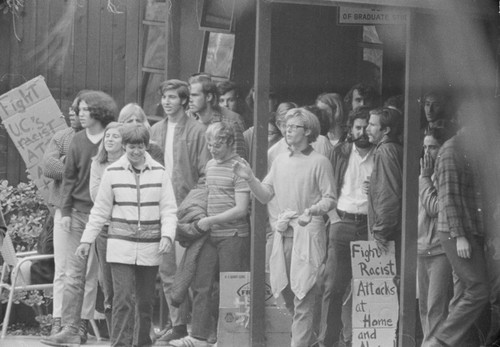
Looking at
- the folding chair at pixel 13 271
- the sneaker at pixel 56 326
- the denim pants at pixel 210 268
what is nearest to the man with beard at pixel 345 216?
the denim pants at pixel 210 268

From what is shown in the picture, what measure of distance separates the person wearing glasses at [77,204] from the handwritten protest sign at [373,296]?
1952 millimetres

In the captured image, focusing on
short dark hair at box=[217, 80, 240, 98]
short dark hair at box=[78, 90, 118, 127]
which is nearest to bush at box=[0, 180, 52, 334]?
short dark hair at box=[78, 90, 118, 127]

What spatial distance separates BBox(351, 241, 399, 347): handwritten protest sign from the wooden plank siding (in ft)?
7.19

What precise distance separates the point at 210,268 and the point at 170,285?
34 centimetres

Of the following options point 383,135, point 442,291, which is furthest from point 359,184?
point 442,291

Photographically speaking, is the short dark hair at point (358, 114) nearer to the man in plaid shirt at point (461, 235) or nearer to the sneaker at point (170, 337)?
the man in plaid shirt at point (461, 235)

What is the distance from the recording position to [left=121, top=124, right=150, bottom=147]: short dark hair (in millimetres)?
7903

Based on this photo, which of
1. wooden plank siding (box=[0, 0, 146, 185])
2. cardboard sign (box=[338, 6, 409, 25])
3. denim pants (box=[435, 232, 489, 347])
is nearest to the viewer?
denim pants (box=[435, 232, 489, 347])

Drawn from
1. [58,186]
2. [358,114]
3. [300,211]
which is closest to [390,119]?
[358,114]

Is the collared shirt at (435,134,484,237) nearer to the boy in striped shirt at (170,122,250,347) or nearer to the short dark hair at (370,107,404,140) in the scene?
the short dark hair at (370,107,404,140)

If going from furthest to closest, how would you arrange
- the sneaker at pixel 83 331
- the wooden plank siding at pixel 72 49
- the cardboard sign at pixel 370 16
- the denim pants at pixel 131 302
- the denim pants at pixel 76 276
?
the wooden plank siding at pixel 72 49
the cardboard sign at pixel 370 16
the sneaker at pixel 83 331
the denim pants at pixel 76 276
the denim pants at pixel 131 302

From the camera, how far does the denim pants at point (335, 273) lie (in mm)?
8383

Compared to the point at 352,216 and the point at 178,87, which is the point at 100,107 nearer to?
the point at 178,87

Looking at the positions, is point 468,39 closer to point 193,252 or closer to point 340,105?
point 340,105
